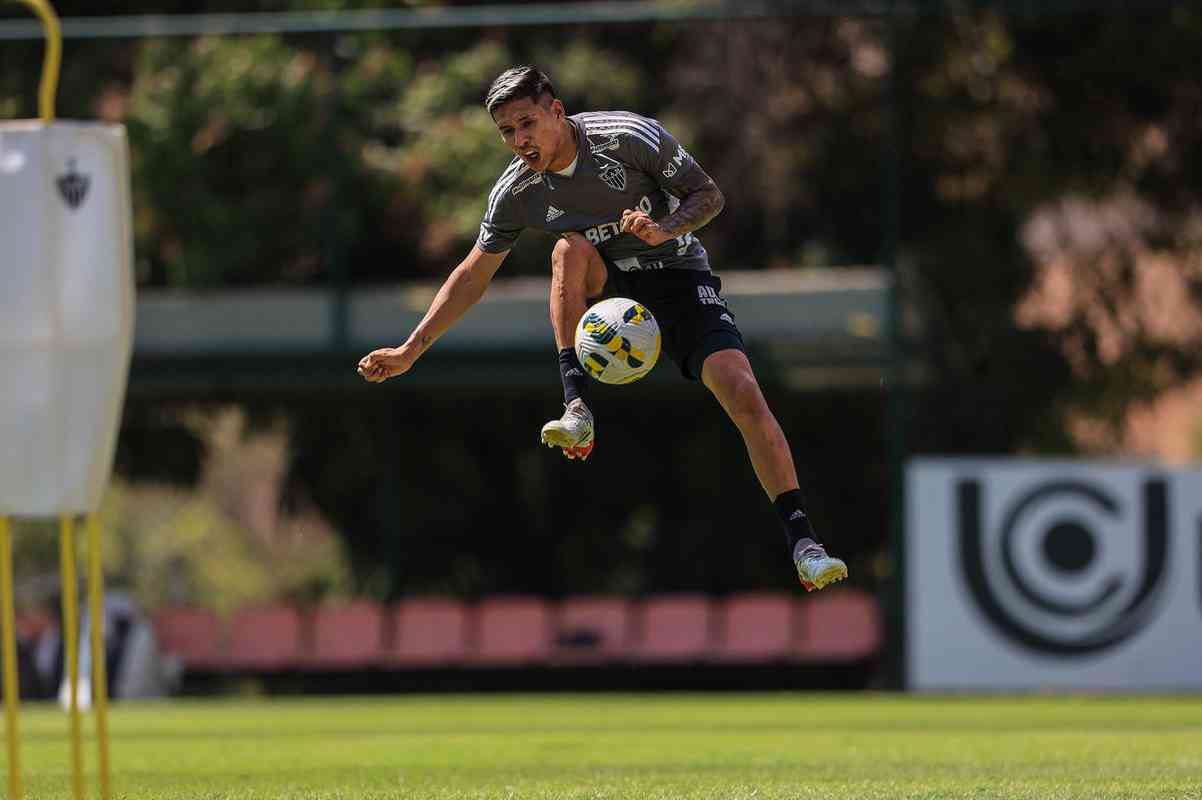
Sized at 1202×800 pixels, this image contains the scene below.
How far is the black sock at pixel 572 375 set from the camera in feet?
30.1

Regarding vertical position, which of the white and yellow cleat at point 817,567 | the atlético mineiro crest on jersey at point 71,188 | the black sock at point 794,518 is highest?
the atlético mineiro crest on jersey at point 71,188

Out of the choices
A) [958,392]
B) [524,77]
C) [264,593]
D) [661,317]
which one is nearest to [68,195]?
[524,77]

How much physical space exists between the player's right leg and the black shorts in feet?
0.60

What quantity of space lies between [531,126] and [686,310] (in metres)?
1.12

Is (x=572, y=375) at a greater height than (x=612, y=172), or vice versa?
(x=612, y=172)

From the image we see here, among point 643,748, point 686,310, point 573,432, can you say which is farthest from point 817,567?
point 643,748

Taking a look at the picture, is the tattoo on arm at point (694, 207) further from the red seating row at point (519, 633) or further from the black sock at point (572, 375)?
the red seating row at point (519, 633)

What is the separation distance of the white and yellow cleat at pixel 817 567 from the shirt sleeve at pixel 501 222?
186 cm

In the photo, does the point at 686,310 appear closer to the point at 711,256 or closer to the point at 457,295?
the point at 457,295

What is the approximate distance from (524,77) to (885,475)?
14.7 m

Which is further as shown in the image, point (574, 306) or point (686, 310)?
point (686, 310)

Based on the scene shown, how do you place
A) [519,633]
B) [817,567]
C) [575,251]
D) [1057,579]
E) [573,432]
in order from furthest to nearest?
1. [519,633]
2. [1057,579]
3. [575,251]
4. [573,432]
5. [817,567]

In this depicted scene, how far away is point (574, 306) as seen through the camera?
9.12m

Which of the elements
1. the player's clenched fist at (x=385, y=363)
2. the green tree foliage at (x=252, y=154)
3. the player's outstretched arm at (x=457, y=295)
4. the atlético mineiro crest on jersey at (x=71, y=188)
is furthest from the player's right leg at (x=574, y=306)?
the green tree foliage at (x=252, y=154)
